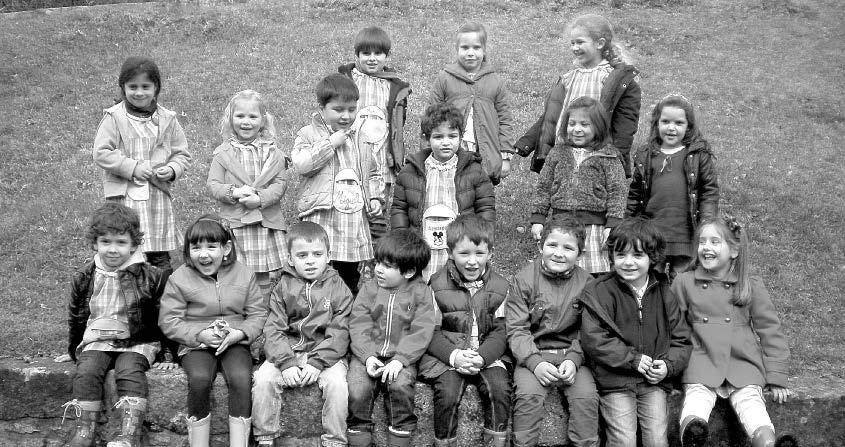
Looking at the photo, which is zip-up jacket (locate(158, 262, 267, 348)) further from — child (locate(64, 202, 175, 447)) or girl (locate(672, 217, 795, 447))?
girl (locate(672, 217, 795, 447))

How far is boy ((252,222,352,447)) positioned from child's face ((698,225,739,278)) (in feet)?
7.02

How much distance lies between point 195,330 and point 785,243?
5602 millimetres

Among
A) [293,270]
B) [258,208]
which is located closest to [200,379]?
[293,270]

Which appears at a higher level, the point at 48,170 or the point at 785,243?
the point at 48,170

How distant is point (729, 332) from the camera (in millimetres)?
4766

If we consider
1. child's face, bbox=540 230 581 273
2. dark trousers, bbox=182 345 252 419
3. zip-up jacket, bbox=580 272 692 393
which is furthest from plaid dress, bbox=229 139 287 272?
zip-up jacket, bbox=580 272 692 393

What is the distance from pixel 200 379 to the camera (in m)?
4.64

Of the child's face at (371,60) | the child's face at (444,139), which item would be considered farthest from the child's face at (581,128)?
the child's face at (371,60)

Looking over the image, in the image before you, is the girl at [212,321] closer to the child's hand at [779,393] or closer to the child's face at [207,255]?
the child's face at [207,255]

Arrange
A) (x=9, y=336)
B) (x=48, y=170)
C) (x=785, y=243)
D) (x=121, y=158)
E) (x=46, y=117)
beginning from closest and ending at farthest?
(x=121, y=158)
(x=9, y=336)
(x=785, y=243)
(x=48, y=170)
(x=46, y=117)

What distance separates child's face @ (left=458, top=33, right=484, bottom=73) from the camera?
6.23 metres

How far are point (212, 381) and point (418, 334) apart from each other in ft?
4.02

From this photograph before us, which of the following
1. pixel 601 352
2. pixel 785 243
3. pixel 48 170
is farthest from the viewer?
pixel 48 170

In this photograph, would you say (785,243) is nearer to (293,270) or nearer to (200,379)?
(293,270)
